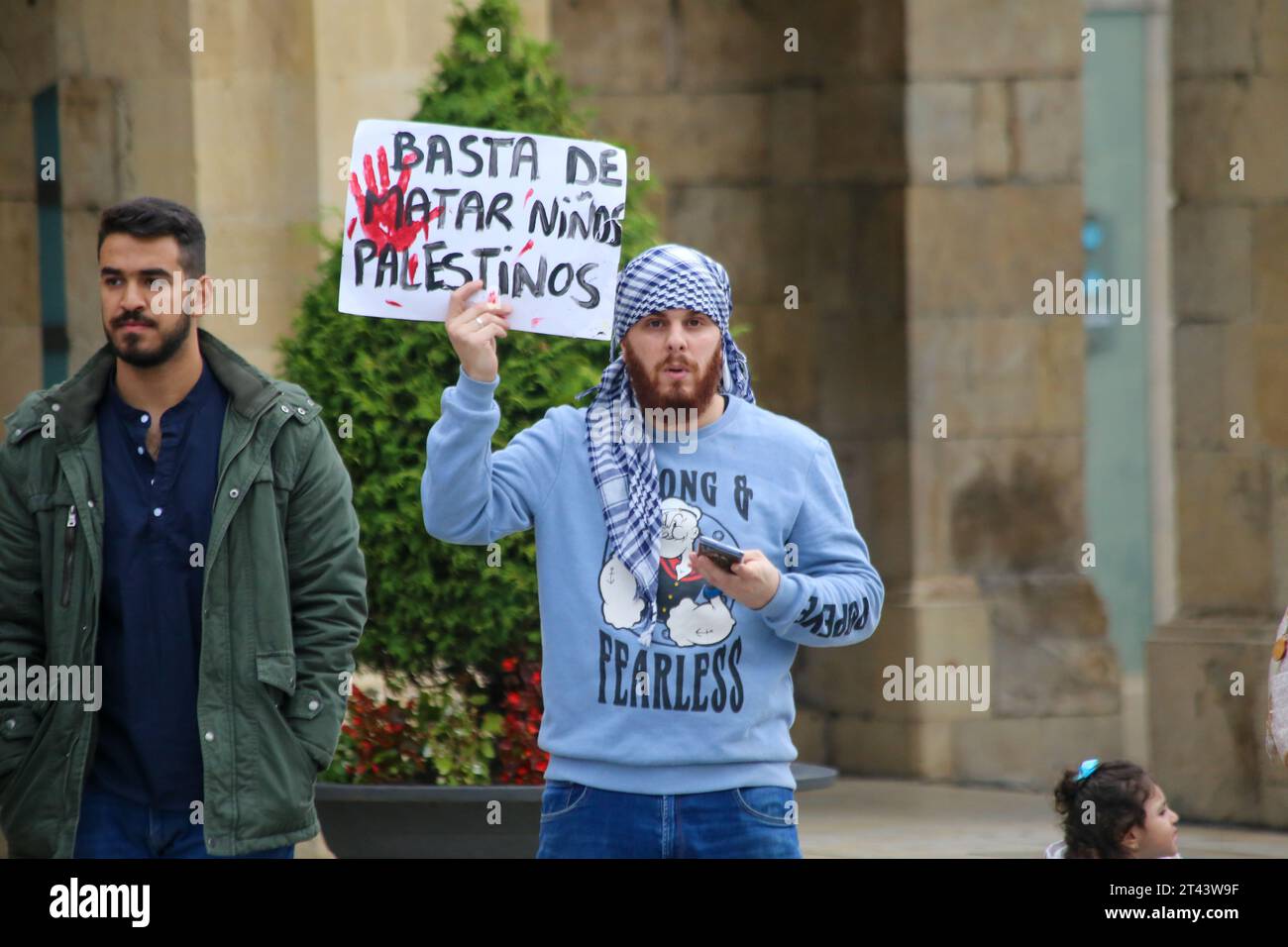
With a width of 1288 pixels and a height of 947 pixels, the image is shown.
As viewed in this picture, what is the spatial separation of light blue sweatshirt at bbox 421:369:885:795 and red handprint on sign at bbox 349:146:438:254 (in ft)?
2.01

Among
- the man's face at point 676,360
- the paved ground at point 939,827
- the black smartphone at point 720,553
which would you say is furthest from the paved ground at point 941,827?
the black smartphone at point 720,553

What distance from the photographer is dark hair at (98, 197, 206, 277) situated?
450 centimetres

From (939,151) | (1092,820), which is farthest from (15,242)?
(1092,820)

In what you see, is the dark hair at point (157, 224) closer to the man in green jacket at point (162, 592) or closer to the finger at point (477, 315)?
the man in green jacket at point (162, 592)

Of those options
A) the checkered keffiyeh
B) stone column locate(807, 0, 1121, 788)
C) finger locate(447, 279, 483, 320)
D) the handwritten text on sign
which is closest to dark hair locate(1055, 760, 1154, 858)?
the checkered keffiyeh

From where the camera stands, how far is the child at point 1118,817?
15.8ft

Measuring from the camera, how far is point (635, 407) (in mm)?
4418

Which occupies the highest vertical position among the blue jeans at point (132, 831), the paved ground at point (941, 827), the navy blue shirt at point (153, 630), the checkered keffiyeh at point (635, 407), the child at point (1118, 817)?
the checkered keffiyeh at point (635, 407)

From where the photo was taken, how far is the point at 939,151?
1082 centimetres

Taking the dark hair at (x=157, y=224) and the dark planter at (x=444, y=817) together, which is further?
the dark planter at (x=444, y=817)

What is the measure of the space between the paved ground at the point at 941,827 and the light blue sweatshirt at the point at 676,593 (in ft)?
15.0

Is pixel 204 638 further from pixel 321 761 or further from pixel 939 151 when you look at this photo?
pixel 939 151

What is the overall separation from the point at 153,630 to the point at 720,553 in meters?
1.12
